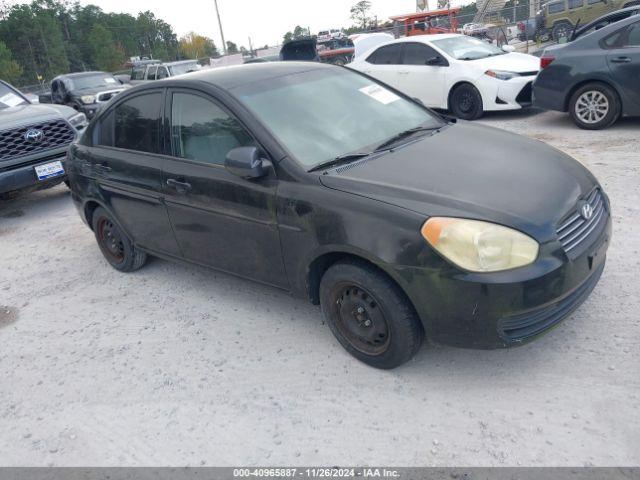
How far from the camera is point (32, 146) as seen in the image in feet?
21.6

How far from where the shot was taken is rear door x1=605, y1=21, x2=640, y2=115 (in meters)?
6.79

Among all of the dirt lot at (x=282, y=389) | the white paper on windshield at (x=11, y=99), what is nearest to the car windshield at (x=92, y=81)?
the white paper on windshield at (x=11, y=99)

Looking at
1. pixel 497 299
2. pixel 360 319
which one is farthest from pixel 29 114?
pixel 497 299

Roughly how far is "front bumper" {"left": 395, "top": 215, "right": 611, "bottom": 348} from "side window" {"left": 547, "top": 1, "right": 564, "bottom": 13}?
945 inches

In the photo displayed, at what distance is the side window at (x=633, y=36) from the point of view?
6883mm

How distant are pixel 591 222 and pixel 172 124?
8.96 ft

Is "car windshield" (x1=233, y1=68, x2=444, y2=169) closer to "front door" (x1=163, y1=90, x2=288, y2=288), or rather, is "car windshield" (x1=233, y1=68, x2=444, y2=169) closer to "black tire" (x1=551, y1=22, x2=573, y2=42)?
"front door" (x1=163, y1=90, x2=288, y2=288)

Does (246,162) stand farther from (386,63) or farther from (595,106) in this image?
(386,63)

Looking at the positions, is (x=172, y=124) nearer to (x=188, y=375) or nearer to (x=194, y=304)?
(x=194, y=304)

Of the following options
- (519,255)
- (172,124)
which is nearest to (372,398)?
(519,255)

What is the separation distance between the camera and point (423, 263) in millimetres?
2570

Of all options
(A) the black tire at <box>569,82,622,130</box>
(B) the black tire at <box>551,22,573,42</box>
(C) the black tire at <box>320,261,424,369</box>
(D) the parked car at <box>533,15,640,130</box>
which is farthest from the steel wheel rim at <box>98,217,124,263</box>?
(B) the black tire at <box>551,22,573,42</box>

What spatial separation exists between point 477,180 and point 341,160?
0.79 meters

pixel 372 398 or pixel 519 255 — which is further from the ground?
pixel 519 255
